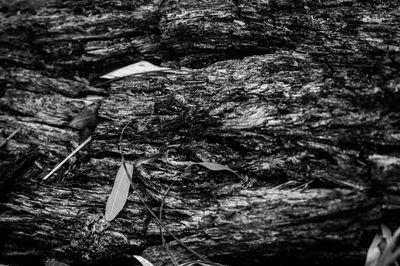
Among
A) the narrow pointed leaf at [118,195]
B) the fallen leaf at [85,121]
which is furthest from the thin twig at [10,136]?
the narrow pointed leaf at [118,195]

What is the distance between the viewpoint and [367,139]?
7.33 feet

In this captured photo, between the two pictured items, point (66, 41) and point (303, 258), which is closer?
point (303, 258)

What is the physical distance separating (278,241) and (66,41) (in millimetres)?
2764

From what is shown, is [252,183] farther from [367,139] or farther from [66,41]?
[66,41]

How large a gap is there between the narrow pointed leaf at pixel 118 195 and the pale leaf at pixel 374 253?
5.39 feet

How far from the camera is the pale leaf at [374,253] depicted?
2104 millimetres

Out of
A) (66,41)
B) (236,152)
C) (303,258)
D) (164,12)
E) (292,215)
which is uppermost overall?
(164,12)

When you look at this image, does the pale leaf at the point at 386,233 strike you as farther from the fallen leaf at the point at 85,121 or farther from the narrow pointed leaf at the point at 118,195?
the fallen leaf at the point at 85,121

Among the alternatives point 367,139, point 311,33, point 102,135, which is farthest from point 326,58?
point 102,135

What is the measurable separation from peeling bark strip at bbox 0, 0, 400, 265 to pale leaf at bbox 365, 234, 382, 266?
0.20ft

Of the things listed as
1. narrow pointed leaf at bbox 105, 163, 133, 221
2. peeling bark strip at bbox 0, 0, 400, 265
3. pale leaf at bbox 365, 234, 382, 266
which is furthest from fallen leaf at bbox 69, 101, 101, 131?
pale leaf at bbox 365, 234, 382, 266

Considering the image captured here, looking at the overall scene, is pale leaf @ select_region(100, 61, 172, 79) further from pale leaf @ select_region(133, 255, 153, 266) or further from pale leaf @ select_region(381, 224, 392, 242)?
pale leaf @ select_region(381, 224, 392, 242)

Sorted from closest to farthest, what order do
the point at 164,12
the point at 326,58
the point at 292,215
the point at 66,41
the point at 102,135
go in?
the point at 292,215
the point at 326,58
the point at 102,135
the point at 164,12
the point at 66,41

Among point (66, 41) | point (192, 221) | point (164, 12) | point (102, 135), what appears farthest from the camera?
point (66, 41)
